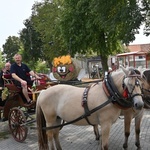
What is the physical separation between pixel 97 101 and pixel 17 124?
3.25 metres

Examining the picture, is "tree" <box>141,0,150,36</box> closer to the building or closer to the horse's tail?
the building

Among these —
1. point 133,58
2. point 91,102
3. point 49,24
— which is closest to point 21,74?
point 91,102

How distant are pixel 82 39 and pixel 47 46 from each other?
16.1 metres

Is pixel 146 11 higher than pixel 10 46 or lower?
lower

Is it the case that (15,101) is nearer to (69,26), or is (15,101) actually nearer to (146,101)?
(146,101)

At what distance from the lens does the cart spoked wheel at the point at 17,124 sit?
21.7ft

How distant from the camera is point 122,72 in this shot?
14.0 ft

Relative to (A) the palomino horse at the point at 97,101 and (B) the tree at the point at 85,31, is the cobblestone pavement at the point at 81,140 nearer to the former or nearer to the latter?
(A) the palomino horse at the point at 97,101

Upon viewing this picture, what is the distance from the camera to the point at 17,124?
6848mm

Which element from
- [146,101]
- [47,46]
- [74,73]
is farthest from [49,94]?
[47,46]

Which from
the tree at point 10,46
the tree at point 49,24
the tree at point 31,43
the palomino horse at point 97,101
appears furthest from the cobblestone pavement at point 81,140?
the tree at point 10,46

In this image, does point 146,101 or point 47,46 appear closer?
point 146,101

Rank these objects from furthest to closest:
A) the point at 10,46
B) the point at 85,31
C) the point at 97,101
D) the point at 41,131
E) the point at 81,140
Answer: the point at 10,46, the point at 85,31, the point at 81,140, the point at 41,131, the point at 97,101

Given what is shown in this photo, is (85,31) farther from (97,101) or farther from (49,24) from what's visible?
(97,101)
